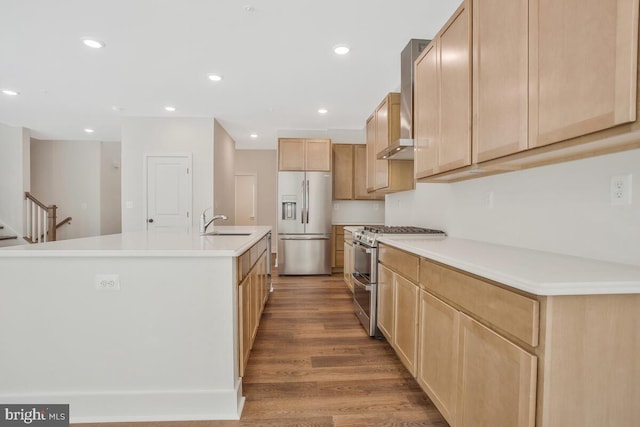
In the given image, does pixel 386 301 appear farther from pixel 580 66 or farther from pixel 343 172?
pixel 343 172

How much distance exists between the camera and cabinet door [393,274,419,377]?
183cm

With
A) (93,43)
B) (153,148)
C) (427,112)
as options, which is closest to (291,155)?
(153,148)

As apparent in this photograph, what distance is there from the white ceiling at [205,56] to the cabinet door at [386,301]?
213 cm

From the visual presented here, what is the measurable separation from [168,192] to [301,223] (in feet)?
7.96

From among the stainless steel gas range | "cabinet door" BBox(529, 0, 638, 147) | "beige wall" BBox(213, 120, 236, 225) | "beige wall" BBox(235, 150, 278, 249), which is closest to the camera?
"cabinet door" BBox(529, 0, 638, 147)

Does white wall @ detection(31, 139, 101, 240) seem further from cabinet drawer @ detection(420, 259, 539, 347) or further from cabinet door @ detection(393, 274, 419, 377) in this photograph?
cabinet drawer @ detection(420, 259, 539, 347)

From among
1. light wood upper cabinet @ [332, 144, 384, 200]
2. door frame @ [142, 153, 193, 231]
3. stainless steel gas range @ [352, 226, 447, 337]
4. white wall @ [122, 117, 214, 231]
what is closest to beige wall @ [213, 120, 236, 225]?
white wall @ [122, 117, 214, 231]

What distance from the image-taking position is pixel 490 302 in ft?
3.72

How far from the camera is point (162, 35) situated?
2770 millimetres

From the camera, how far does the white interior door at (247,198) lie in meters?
8.16

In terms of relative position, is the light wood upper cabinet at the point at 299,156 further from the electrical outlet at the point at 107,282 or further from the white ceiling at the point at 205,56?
the electrical outlet at the point at 107,282

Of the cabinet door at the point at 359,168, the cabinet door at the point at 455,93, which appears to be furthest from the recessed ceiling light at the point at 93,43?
the cabinet door at the point at 359,168

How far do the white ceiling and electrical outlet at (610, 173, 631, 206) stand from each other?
1837 millimetres

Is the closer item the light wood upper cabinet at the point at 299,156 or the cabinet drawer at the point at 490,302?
the cabinet drawer at the point at 490,302
